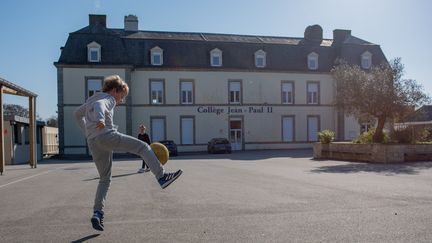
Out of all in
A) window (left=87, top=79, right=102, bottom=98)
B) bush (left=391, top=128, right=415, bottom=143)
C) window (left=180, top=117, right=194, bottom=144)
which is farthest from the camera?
window (left=180, top=117, right=194, bottom=144)

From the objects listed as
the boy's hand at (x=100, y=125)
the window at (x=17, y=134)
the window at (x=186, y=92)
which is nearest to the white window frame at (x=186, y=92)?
the window at (x=186, y=92)

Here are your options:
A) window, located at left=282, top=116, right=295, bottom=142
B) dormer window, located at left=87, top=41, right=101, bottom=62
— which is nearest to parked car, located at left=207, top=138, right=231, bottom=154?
window, located at left=282, top=116, right=295, bottom=142

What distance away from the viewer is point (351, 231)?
5.46 metres

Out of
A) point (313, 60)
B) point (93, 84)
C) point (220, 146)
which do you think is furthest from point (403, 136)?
point (93, 84)

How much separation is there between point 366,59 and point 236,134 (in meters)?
15.8

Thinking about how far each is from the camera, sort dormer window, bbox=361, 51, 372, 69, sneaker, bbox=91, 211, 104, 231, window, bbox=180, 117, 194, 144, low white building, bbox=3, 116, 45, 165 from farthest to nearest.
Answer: dormer window, bbox=361, 51, 372, 69 → window, bbox=180, 117, 194, 144 → low white building, bbox=3, 116, 45, 165 → sneaker, bbox=91, 211, 104, 231

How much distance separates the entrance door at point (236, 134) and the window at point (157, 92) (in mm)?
6955

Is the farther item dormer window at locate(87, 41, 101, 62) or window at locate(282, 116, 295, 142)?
window at locate(282, 116, 295, 142)

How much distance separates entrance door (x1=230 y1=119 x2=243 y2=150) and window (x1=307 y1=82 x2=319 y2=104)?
7.57 m

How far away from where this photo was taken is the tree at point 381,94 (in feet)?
69.7

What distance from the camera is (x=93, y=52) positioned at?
39.4m

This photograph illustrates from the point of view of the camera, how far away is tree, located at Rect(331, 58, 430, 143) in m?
21.2

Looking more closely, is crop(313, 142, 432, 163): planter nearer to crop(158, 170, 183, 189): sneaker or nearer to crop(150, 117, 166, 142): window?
crop(158, 170, 183, 189): sneaker

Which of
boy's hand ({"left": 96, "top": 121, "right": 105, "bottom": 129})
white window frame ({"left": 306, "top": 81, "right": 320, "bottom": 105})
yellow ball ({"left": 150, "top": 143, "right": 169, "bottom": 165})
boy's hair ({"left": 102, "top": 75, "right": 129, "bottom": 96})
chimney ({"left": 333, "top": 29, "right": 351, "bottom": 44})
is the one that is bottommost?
yellow ball ({"left": 150, "top": 143, "right": 169, "bottom": 165})
